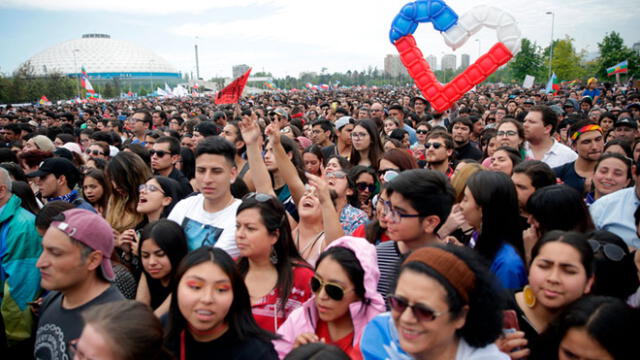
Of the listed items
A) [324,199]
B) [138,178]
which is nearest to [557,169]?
[324,199]

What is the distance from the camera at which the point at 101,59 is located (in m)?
152

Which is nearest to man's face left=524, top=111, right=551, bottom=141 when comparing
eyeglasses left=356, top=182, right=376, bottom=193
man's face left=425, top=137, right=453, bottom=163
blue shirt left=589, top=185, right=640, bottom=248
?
man's face left=425, top=137, right=453, bottom=163

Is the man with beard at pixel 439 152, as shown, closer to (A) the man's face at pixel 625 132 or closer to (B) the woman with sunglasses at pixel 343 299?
(B) the woman with sunglasses at pixel 343 299

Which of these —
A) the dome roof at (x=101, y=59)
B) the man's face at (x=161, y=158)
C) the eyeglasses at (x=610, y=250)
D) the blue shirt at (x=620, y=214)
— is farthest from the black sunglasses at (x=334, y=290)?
the dome roof at (x=101, y=59)

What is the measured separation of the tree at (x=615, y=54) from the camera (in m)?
32.3

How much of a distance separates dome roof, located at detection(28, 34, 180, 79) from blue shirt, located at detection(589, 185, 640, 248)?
157133 mm

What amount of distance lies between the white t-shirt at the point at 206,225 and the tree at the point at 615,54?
3809 centimetres

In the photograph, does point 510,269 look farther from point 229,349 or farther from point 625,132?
point 625,132

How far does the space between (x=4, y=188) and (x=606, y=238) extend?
4840 mm

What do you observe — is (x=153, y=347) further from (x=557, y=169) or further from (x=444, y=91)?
(x=444, y=91)

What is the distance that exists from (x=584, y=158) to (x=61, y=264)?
18.8 feet

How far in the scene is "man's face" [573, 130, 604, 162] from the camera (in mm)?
5180

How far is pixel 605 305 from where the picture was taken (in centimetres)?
202

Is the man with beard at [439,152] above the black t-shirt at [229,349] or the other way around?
above
